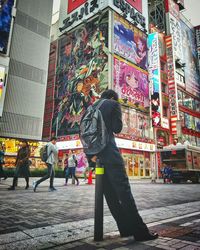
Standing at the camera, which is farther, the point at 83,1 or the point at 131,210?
the point at 83,1

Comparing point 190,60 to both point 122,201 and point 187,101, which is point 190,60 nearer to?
point 187,101

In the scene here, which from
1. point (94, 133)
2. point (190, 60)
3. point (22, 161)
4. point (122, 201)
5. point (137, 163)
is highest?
point (190, 60)

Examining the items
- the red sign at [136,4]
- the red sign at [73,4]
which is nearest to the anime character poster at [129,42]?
the red sign at [136,4]

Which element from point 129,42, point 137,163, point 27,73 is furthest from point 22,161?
point 129,42

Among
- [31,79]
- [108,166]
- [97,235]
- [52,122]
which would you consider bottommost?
[97,235]

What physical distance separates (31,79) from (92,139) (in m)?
30.2

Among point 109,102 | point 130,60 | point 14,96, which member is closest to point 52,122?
point 14,96

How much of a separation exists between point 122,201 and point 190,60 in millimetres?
42902

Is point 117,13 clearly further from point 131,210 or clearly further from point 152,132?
point 131,210

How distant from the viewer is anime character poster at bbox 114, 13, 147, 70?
91.1 ft

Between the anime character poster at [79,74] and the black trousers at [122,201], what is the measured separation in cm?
2318

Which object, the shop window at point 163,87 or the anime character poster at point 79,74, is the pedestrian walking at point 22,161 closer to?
the anime character poster at point 79,74

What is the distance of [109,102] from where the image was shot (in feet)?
8.78

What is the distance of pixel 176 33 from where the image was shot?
3766 cm
